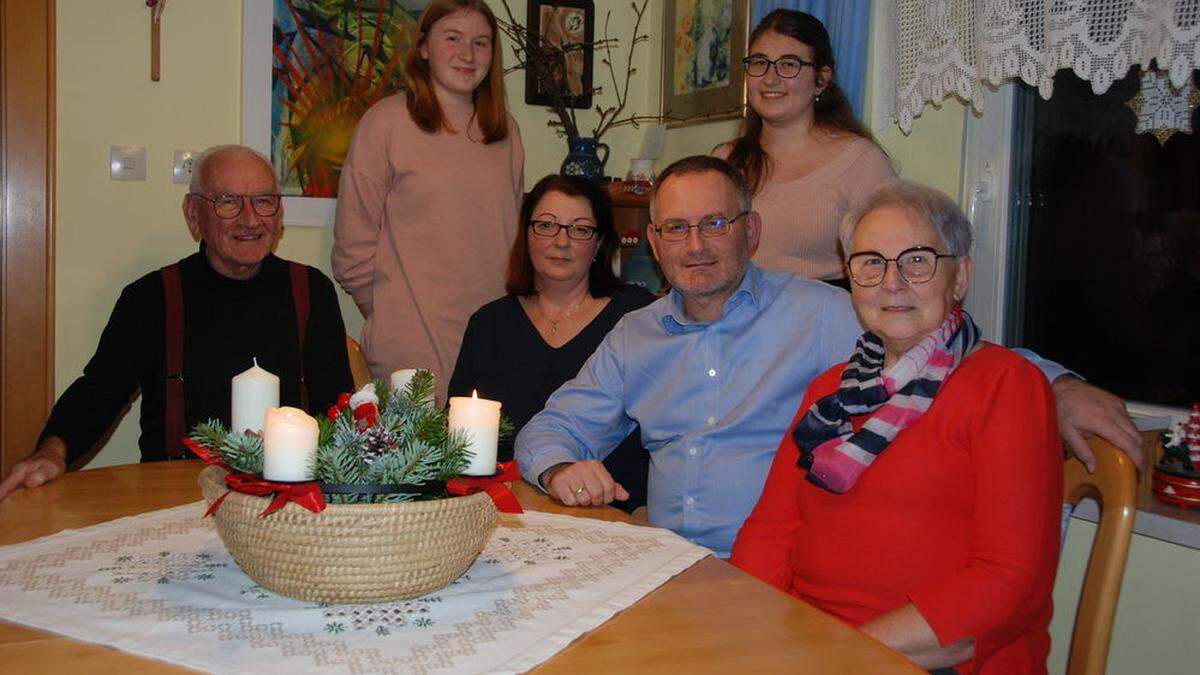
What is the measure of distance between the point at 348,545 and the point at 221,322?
1.57m

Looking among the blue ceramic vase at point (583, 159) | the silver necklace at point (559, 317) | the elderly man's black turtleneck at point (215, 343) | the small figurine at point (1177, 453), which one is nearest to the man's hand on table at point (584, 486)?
the silver necklace at point (559, 317)

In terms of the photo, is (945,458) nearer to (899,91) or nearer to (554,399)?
(554,399)

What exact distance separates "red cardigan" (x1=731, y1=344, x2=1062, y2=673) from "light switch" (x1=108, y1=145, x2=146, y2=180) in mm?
2613

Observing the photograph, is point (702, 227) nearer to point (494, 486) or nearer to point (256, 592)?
point (494, 486)

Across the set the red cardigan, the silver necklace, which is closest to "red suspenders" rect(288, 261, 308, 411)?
the silver necklace

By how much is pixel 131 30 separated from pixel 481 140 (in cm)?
125

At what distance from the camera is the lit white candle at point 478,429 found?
1211mm

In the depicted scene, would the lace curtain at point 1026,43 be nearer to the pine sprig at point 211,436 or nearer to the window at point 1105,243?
the window at point 1105,243

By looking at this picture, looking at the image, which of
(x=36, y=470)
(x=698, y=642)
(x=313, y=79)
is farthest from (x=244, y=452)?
(x=313, y=79)

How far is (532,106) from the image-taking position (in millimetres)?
4027

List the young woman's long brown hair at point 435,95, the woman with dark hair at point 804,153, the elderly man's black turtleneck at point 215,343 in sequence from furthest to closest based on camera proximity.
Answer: the young woman's long brown hair at point 435,95 → the woman with dark hair at point 804,153 → the elderly man's black turtleneck at point 215,343

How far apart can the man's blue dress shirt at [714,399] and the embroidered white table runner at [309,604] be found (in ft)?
1.49

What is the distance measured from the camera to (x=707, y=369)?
197cm

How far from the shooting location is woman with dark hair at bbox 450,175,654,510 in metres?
2.44
